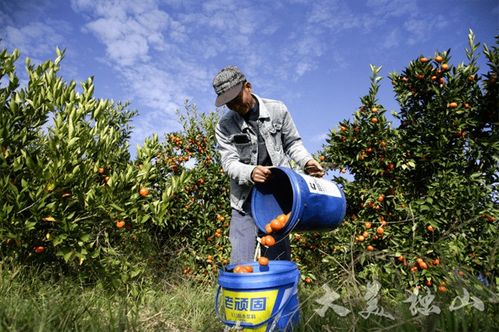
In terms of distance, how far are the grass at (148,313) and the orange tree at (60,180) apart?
0.24m

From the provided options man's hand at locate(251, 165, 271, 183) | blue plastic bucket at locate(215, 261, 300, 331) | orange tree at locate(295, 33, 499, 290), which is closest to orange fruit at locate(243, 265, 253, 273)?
blue plastic bucket at locate(215, 261, 300, 331)

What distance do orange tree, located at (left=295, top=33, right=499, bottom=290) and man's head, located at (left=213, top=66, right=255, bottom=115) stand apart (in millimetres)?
1661

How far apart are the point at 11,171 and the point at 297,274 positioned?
7.63ft

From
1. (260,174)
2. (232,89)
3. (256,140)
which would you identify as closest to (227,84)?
(232,89)

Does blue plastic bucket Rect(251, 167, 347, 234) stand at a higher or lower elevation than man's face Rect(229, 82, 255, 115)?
lower

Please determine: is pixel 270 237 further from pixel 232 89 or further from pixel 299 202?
pixel 232 89

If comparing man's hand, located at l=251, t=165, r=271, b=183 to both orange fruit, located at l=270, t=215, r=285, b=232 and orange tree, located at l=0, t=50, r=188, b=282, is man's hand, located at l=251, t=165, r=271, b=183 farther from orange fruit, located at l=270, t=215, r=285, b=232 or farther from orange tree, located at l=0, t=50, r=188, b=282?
orange tree, located at l=0, t=50, r=188, b=282

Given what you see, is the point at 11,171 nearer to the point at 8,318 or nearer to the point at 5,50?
the point at 5,50

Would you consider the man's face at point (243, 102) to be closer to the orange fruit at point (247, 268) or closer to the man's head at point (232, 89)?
the man's head at point (232, 89)

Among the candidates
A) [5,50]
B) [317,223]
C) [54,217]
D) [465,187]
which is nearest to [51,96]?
[5,50]

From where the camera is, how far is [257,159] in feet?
9.62

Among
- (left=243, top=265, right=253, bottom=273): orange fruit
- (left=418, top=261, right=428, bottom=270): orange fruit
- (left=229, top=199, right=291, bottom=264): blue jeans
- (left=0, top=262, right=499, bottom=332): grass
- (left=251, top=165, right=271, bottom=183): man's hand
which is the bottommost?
(left=0, top=262, right=499, bottom=332): grass

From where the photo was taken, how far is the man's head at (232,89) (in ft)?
8.67

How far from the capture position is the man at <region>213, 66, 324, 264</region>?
2.67m
